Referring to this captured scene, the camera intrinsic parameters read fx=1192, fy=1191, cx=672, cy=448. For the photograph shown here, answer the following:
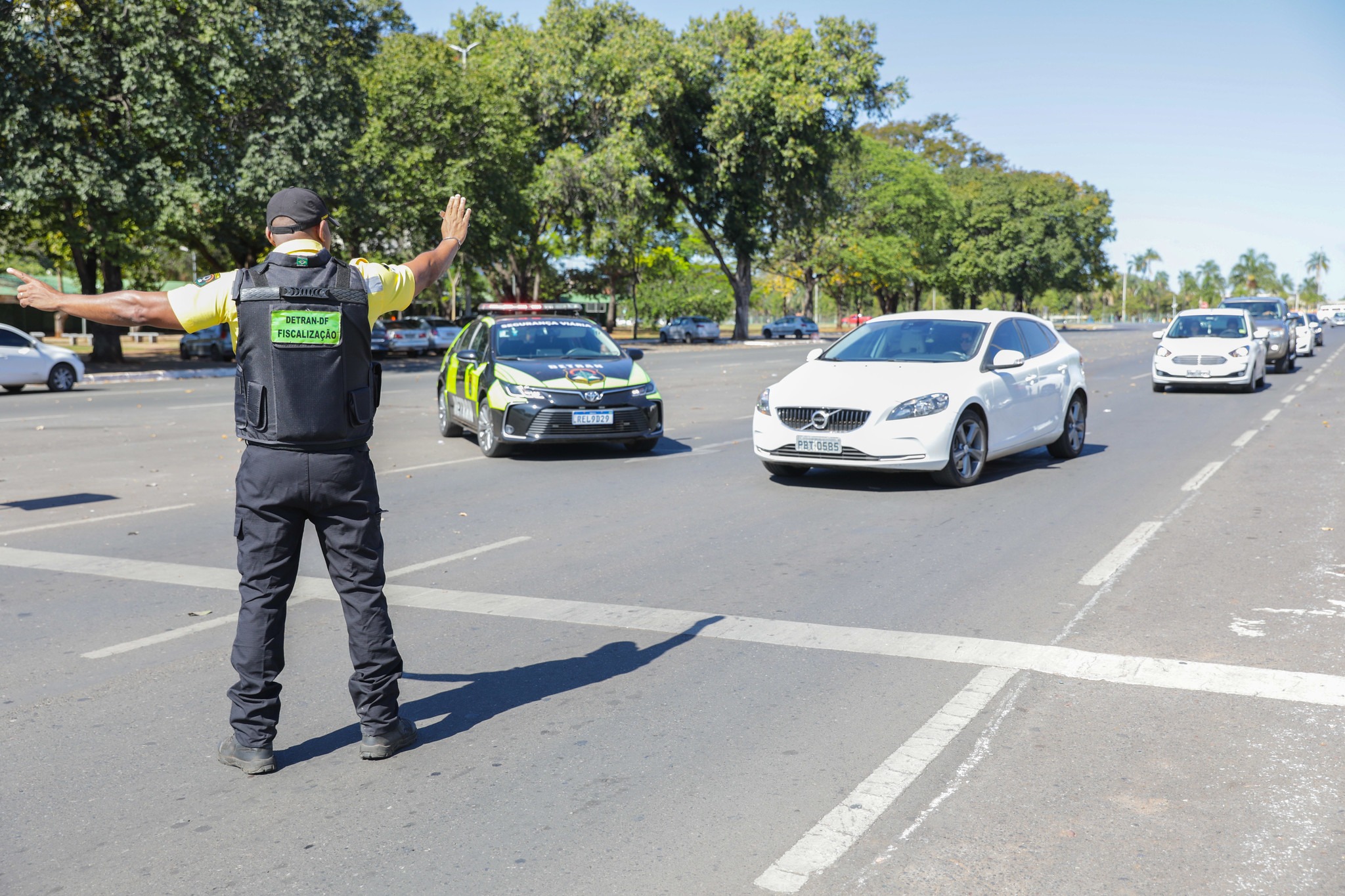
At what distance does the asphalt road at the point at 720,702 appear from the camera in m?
3.37

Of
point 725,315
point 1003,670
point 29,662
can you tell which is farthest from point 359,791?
point 725,315

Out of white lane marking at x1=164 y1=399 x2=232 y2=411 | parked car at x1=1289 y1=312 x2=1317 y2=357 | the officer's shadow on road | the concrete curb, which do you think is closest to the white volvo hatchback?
the officer's shadow on road

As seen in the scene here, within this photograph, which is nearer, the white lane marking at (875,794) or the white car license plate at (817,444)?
the white lane marking at (875,794)

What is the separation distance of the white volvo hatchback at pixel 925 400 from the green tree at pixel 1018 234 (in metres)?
73.2

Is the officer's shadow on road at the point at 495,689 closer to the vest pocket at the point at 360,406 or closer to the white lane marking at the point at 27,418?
the vest pocket at the point at 360,406

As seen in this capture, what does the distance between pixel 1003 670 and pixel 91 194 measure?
2896cm

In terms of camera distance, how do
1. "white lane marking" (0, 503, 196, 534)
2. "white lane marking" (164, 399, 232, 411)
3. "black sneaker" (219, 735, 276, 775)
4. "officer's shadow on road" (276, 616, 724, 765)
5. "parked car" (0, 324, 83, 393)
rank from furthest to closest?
1. "parked car" (0, 324, 83, 393)
2. "white lane marking" (164, 399, 232, 411)
3. "white lane marking" (0, 503, 196, 534)
4. "officer's shadow on road" (276, 616, 724, 765)
5. "black sneaker" (219, 735, 276, 775)

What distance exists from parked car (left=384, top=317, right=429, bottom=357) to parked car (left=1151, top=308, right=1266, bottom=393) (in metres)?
30.5

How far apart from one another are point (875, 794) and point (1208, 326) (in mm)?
21120

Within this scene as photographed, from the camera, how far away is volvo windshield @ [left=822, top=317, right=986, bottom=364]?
435 inches

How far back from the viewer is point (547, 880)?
127 inches

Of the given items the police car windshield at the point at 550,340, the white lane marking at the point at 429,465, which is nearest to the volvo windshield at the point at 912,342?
the police car windshield at the point at 550,340

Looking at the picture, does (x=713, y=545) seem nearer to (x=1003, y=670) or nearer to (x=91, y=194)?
(x=1003, y=670)

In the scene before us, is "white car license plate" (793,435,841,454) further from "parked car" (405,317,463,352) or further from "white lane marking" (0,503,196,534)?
"parked car" (405,317,463,352)
